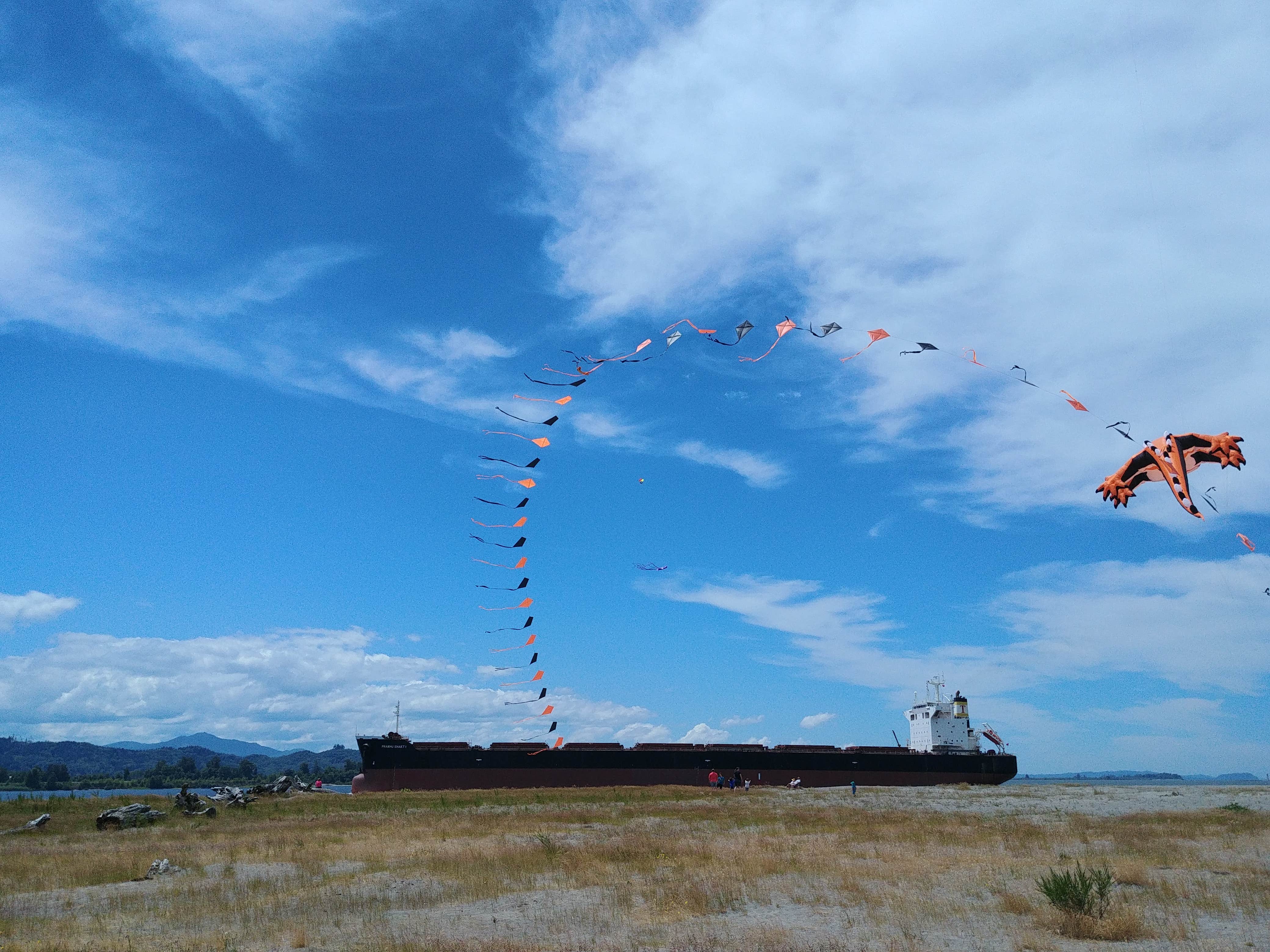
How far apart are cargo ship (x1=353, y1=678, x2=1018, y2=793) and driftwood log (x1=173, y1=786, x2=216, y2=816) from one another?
63.7 feet

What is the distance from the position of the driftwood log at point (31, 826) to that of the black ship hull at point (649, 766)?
2503cm

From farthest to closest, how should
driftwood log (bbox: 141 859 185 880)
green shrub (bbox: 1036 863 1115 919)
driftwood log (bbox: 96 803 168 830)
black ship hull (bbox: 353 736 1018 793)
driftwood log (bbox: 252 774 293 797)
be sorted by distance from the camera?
black ship hull (bbox: 353 736 1018 793) < driftwood log (bbox: 252 774 293 797) < driftwood log (bbox: 96 803 168 830) < driftwood log (bbox: 141 859 185 880) < green shrub (bbox: 1036 863 1115 919)

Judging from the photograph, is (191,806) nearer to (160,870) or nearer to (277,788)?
(277,788)

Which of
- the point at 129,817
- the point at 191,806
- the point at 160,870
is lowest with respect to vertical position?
the point at 191,806

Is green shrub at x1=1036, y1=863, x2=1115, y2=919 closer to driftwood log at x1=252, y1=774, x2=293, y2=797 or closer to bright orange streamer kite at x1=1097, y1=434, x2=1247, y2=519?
bright orange streamer kite at x1=1097, y1=434, x2=1247, y2=519

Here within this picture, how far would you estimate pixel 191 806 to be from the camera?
31.1 metres

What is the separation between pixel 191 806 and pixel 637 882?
24.9 meters

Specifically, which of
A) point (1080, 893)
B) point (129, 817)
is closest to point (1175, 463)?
point (1080, 893)

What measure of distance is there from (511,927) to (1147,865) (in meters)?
13.2

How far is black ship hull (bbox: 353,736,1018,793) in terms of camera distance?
51.5m

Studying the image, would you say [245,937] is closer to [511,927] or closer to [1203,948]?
[511,927]

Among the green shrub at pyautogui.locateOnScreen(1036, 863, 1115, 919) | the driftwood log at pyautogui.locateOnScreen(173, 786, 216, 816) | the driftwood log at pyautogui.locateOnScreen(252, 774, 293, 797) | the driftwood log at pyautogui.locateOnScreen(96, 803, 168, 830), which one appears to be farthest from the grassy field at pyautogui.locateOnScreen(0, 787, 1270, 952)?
the driftwood log at pyautogui.locateOnScreen(252, 774, 293, 797)

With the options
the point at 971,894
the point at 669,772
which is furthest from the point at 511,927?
the point at 669,772

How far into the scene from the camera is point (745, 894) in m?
13.6
